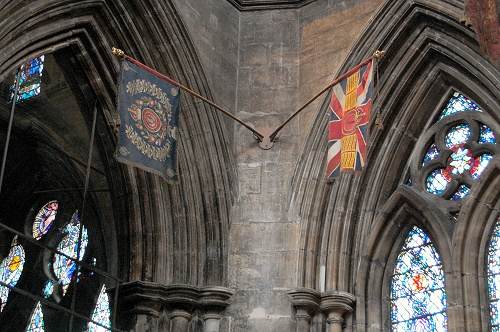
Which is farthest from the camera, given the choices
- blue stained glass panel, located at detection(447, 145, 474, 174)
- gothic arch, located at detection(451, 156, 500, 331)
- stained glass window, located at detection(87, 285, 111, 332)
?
stained glass window, located at detection(87, 285, 111, 332)

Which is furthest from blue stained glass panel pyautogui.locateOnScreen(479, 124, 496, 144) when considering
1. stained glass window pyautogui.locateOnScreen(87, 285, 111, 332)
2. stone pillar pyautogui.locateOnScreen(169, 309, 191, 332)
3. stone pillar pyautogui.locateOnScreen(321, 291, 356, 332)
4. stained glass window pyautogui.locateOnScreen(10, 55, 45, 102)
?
stained glass window pyautogui.locateOnScreen(10, 55, 45, 102)

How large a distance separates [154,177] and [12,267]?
13.4 feet

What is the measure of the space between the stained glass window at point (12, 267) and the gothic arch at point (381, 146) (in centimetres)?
483

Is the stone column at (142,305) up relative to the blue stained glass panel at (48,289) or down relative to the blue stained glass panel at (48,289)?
down

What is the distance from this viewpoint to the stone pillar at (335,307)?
11.6 meters

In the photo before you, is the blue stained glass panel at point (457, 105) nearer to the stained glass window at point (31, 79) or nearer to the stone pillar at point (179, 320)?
the stone pillar at point (179, 320)

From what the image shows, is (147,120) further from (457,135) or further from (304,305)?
(457,135)

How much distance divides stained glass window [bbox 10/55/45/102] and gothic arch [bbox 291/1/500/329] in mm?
4541

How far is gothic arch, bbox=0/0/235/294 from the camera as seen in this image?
11875mm

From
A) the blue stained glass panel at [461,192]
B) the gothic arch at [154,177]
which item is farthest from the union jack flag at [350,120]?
the gothic arch at [154,177]

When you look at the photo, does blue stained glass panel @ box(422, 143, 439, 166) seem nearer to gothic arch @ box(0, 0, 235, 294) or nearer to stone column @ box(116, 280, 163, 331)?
gothic arch @ box(0, 0, 235, 294)

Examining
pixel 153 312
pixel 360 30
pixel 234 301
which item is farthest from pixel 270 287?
pixel 360 30

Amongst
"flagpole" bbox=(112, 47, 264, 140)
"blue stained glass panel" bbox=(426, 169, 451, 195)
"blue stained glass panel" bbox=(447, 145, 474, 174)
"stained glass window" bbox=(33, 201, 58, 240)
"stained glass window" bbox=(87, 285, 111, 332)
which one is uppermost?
"stained glass window" bbox=(33, 201, 58, 240)

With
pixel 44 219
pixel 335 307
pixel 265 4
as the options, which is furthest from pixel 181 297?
pixel 44 219
